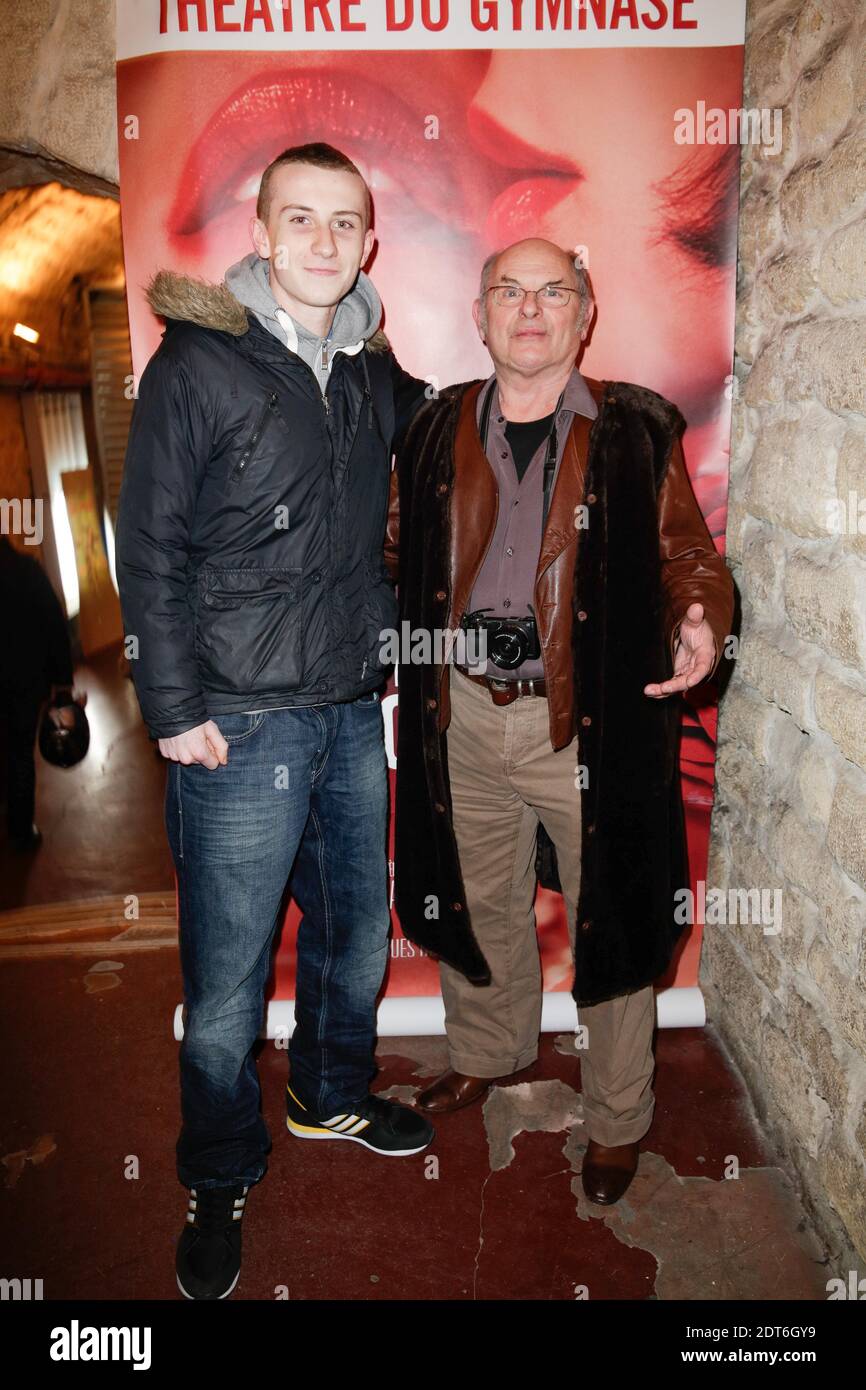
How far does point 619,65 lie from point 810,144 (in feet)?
2.26

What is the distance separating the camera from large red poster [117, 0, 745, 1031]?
2.77 metres

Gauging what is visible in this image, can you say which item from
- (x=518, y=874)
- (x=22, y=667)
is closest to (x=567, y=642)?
(x=518, y=874)

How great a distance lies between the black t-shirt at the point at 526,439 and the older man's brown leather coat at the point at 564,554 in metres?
0.08

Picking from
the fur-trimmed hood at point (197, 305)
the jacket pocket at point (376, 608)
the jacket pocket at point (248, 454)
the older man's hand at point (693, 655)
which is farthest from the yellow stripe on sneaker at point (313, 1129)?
the fur-trimmed hood at point (197, 305)

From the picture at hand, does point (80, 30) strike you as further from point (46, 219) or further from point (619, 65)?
point (46, 219)

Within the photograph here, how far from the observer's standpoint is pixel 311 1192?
2676mm

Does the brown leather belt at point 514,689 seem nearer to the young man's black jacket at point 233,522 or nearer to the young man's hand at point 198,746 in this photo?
the young man's black jacket at point 233,522

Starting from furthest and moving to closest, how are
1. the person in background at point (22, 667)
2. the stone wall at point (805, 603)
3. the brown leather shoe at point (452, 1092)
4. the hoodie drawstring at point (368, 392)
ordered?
the person in background at point (22, 667) → the brown leather shoe at point (452, 1092) → the hoodie drawstring at point (368, 392) → the stone wall at point (805, 603)

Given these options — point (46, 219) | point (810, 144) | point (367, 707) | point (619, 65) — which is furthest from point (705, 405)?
point (46, 219)

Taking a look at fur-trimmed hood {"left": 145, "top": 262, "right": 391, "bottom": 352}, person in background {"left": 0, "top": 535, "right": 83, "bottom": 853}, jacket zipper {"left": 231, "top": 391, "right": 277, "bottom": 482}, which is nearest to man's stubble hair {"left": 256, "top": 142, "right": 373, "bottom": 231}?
fur-trimmed hood {"left": 145, "top": 262, "right": 391, "bottom": 352}

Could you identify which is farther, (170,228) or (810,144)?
(170,228)

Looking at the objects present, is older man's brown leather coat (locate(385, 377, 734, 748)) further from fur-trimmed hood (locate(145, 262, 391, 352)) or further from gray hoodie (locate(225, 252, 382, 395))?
fur-trimmed hood (locate(145, 262, 391, 352))

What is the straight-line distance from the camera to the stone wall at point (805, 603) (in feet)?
7.25

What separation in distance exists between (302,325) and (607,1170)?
2.32 meters
